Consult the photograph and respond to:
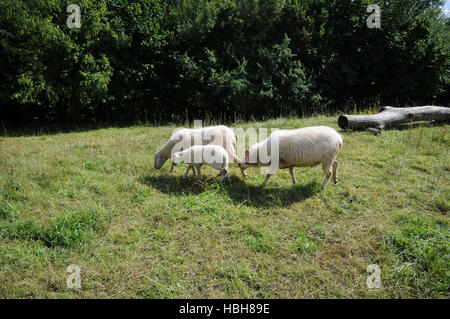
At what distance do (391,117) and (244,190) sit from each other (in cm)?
656

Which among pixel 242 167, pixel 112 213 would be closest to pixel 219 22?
pixel 242 167

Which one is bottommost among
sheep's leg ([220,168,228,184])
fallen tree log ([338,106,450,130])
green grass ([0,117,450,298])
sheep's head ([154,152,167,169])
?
green grass ([0,117,450,298])

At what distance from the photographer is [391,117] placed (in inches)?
361

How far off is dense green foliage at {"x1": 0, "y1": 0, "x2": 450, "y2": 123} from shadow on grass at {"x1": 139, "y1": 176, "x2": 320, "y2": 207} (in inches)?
289

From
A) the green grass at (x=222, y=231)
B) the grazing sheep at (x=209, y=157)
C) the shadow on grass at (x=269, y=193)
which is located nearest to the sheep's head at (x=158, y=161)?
the green grass at (x=222, y=231)

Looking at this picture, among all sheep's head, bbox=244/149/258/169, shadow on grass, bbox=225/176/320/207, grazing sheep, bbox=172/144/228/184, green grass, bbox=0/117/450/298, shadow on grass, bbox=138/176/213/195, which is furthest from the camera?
sheep's head, bbox=244/149/258/169

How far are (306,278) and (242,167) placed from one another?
2961 millimetres

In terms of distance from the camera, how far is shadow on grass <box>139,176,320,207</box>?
5.26m

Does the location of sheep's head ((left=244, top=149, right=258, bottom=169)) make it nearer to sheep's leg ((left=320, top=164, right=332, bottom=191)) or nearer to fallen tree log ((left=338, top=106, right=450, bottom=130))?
sheep's leg ((left=320, top=164, right=332, bottom=191))

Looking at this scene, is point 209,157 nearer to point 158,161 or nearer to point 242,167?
point 242,167

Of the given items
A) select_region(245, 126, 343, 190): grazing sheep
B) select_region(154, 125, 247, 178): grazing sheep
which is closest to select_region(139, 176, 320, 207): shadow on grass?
select_region(245, 126, 343, 190): grazing sheep

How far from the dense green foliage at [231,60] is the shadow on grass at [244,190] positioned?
7.35m

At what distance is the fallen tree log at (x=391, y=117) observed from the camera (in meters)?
8.84

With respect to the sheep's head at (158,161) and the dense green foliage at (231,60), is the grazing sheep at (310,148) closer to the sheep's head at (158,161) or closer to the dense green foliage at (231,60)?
the sheep's head at (158,161)
